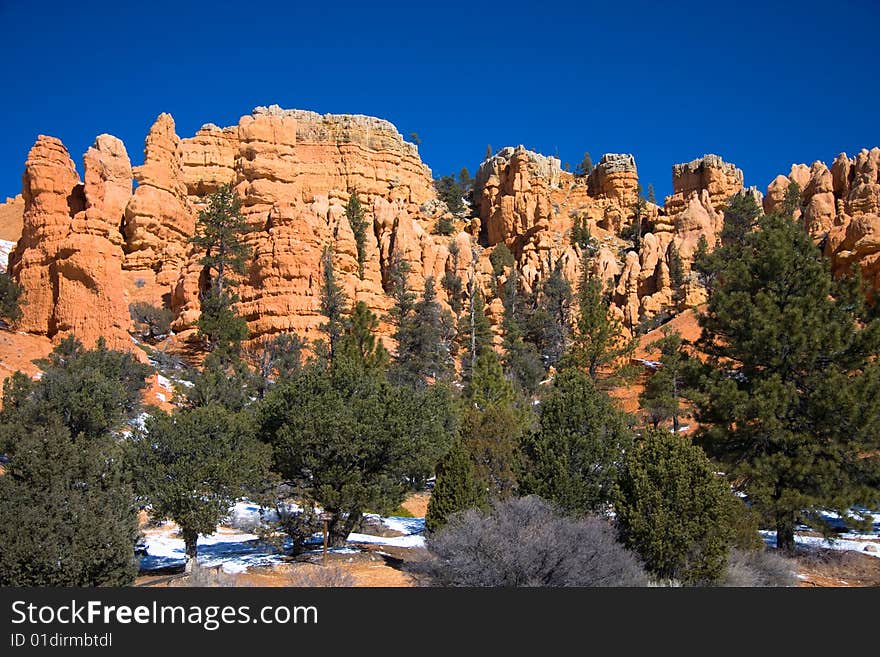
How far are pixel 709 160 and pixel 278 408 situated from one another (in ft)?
249

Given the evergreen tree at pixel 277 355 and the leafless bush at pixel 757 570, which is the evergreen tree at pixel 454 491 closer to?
the leafless bush at pixel 757 570

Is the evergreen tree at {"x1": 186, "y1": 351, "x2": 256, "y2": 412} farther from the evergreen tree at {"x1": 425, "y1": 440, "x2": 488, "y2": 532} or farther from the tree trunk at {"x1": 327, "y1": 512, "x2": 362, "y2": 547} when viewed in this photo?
the evergreen tree at {"x1": 425, "y1": 440, "x2": 488, "y2": 532}

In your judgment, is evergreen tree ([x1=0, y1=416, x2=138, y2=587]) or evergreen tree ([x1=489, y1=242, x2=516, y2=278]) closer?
evergreen tree ([x1=0, y1=416, x2=138, y2=587])

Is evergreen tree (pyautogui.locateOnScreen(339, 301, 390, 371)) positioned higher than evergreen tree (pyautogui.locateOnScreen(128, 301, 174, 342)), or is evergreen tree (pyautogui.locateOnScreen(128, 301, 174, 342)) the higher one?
evergreen tree (pyautogui.locateOnScreen(128, 301, 174, 342))

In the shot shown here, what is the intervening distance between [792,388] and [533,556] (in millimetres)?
9938

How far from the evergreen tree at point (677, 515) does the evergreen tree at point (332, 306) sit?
102 ft

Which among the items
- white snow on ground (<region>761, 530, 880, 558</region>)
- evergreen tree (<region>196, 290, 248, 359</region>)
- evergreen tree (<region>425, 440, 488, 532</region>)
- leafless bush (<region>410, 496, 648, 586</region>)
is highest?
evergreen tree (<region>196, 290, 248, 359</region>)

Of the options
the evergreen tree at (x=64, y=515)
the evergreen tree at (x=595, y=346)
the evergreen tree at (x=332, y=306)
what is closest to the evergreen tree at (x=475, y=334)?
the evergreen tree at (x=595, y=346)

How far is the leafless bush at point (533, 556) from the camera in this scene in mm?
12852

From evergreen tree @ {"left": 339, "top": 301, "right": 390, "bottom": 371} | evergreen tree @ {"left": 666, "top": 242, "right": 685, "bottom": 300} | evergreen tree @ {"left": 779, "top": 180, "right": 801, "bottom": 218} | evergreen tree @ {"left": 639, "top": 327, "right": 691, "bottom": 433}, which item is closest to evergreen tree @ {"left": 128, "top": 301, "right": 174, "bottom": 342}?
evergreen tree @ {"left": 339, "top": 301, "right": 390, "bottom": 371}

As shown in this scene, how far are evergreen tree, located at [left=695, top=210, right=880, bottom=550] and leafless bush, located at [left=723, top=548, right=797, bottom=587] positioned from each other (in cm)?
234

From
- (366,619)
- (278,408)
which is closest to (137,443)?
(278,408)

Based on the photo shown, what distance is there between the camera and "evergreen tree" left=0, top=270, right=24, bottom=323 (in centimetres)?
3791

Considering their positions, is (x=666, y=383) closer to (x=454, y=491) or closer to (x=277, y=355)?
(x=277, y=355)
